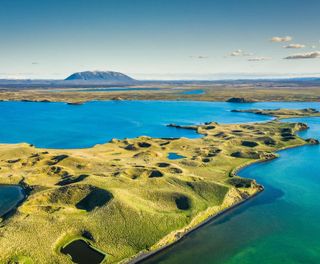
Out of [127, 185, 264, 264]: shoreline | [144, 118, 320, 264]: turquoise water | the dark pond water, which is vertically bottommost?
[144, 118, 320, 264]: turquoise water

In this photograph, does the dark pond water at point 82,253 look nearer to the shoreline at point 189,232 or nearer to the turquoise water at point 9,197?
the shoreline at point 189,232

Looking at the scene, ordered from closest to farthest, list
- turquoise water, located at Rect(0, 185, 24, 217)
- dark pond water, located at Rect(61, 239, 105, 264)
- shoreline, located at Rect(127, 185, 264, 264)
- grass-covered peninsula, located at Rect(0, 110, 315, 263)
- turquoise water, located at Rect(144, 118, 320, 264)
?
dark pond water, located at Rect(61, 239, 105, 264)
shoreline, located at Rect(127, 185, 264, 264)
grass-covered peninsula, located at Rect(0, 110, 315, 263)
turquoise water, located at Rect(144, 118, 320, 264)
turquoise water, located at Rect(0, 185, 24, 217)

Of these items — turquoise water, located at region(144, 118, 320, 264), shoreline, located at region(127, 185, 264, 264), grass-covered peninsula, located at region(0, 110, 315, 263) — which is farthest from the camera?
turquoise water, located at region(144, 118, 320, 264)

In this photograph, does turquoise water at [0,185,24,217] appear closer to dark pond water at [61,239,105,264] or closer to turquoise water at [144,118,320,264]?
dark pond water at [61,239,105,264]

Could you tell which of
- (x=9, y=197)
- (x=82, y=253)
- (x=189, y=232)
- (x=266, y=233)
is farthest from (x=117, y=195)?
(x=266, y=233)

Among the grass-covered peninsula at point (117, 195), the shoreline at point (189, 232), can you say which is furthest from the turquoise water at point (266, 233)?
the grass-covered peninsula at point (117, 195)

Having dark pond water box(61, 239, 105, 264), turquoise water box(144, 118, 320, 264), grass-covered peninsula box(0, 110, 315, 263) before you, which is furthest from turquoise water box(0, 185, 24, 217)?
turquoise water box(144, 118, 320, 264)

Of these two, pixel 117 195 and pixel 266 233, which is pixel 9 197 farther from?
pixel 266 233
